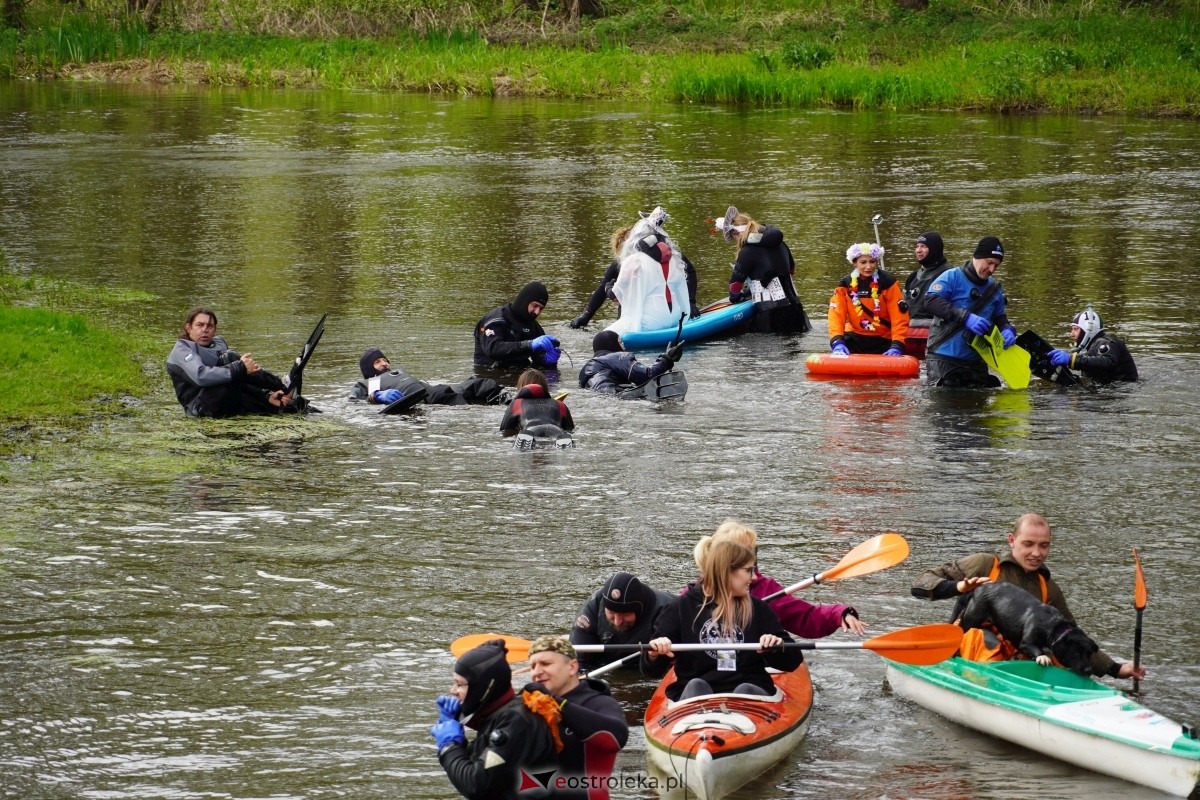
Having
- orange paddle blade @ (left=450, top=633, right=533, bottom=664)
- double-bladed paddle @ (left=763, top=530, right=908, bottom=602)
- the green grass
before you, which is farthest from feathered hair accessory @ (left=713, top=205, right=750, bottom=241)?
orange paddle blade @ (left=450, top=633, right=533, bottom=664)

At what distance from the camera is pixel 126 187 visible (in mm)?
27031

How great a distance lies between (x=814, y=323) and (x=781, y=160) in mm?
11931

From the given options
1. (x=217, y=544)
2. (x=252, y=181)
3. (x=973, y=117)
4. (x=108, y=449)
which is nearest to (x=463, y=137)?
(x=252, y=181)

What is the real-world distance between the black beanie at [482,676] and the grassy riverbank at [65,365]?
8.24 metres

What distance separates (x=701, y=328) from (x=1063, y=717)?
9824 millimetres

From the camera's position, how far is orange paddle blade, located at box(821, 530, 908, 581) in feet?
26.1

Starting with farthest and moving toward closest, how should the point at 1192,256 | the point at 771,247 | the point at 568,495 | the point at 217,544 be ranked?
the point at 1192,256 → the point at 771,247 → the point at 568,495 → the point at 217,544

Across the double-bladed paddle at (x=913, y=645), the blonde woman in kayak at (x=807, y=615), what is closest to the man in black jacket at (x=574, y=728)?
the double-bladed paddle at (x=913, y=645)

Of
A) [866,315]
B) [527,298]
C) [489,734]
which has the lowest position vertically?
[489,734]

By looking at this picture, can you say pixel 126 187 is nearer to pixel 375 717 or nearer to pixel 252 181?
pixel 252 181

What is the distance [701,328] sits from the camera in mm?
16594

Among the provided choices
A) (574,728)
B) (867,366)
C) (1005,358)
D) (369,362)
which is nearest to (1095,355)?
(1005,358)

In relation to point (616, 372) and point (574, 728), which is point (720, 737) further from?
point (616, 372)

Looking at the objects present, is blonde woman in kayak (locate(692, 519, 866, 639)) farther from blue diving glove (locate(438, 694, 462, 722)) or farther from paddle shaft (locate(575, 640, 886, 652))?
blue diving glove (locate(438, 694, 462, 722))
